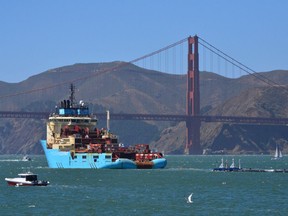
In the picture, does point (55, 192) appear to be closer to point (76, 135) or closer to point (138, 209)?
point (138, 209)

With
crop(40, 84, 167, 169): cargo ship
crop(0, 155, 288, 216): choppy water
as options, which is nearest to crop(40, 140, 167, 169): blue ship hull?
crop(40, 84, 167, 169): cargo ship

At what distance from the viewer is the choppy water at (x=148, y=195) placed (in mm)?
73375

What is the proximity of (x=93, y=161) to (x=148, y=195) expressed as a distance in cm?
5047

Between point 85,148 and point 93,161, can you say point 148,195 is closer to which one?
point 93,161

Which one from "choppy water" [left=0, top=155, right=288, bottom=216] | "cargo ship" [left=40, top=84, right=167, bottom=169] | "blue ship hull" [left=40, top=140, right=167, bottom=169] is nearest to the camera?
"choppy water" [left=0, top=155, right=288, bottom=216]

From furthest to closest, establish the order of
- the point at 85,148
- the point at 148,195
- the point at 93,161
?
the point at 85,148, the point at 93,161, the point at 148,195

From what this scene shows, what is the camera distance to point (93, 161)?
137000 millimetres

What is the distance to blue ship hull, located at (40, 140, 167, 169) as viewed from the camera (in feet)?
445

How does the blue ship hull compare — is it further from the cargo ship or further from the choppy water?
the choppy water

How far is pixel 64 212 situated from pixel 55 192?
18.5 metres

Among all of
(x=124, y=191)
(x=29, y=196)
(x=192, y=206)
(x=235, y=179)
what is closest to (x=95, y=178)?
(x=235, y=179)

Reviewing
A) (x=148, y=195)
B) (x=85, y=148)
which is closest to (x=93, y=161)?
(x=85, y=148)

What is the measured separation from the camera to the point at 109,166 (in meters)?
136

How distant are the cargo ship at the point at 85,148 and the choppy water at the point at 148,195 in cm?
1376
